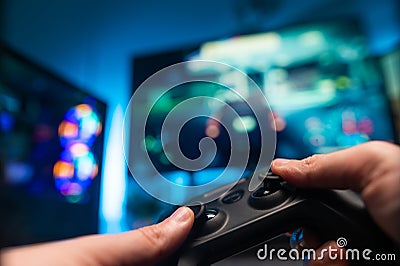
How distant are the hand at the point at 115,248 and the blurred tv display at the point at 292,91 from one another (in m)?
0.17

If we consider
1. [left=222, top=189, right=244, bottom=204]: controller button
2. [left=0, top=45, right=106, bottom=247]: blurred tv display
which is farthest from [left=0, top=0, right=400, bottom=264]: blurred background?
[left=222, top=189, right=244, bottom=204]: controller button

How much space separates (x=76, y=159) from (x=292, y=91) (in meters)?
0.39

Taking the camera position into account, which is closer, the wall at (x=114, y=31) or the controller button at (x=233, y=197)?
the controller button at (x=233, y=197)

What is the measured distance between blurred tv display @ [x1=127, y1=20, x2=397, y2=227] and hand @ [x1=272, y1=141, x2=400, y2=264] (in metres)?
0.14

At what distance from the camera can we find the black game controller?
0.89 feet

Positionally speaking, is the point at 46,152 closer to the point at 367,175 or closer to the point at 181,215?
the point at 181,215

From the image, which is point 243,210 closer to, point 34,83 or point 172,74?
point 172,74

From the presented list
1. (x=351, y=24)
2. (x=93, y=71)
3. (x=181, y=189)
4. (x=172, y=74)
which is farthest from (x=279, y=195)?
(x=351, y=24)

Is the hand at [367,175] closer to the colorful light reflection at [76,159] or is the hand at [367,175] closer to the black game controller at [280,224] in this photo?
the black game controller at [280,224]

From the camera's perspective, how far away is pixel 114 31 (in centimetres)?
62

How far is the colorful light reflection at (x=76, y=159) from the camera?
0.56 meters

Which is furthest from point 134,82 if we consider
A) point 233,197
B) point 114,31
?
point 233,197

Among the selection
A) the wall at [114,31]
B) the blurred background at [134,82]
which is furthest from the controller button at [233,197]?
the wall at [114,31]

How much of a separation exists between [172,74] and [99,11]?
224mm
